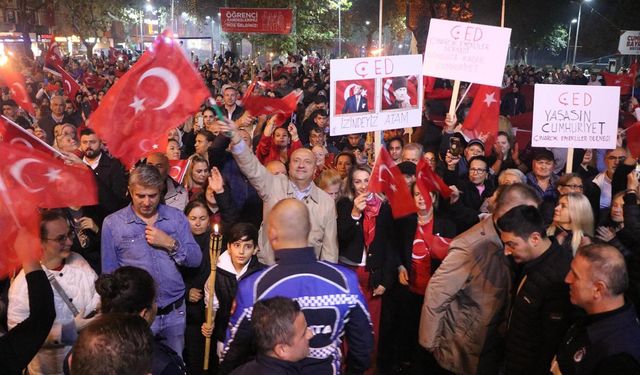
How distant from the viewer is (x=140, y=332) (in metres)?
2.79

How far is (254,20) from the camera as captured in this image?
24.0 m

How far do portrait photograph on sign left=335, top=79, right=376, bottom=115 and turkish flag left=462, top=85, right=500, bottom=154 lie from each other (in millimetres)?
2488

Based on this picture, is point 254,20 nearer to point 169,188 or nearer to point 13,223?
point 169,188

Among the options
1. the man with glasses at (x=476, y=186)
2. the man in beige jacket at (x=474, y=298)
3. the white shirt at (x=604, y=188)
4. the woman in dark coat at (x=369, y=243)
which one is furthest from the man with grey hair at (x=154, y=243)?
the white shirt at (x=604, y=188)

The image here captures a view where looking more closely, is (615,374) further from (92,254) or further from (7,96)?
(7,96)

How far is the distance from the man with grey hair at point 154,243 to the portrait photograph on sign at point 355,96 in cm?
229

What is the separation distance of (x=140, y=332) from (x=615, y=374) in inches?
86.4

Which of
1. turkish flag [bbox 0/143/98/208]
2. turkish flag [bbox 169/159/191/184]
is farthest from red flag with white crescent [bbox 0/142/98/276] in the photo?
turkish flag [bbox 169/159/191/184]

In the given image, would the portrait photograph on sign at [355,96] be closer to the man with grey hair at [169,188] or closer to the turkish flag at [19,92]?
the man with grey hair at [169,188]

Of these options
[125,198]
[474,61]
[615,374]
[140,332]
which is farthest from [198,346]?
[474,61]

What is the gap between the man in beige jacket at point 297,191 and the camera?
553 cm

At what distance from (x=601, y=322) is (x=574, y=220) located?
1573 millimetres

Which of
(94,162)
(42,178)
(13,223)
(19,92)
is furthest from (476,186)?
(19,92)

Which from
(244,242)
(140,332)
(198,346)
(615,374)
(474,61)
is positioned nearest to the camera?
(140,332)
